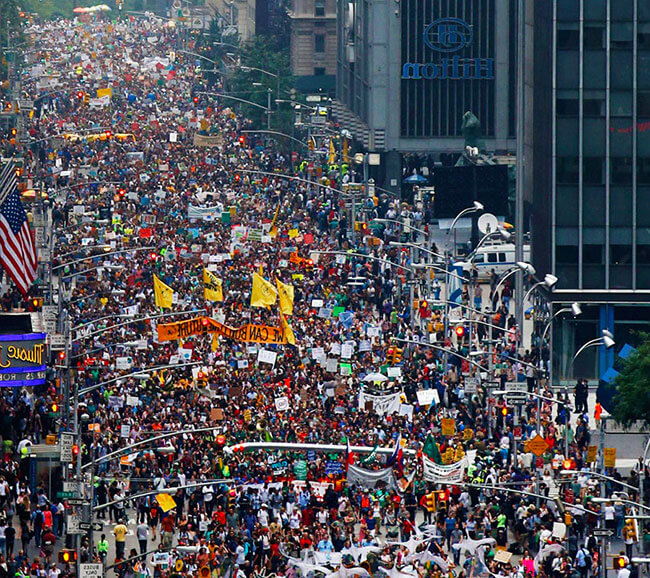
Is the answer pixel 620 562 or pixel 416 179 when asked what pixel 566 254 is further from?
pixel 416 179

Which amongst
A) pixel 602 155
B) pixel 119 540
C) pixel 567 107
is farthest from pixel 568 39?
pixel 119 540

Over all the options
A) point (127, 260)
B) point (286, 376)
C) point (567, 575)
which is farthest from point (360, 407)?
point (127, 260)

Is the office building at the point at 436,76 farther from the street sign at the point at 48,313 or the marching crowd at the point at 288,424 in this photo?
the street sign at the point at 48,313

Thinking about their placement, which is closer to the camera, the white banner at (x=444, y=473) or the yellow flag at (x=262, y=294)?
the white banner at (x=444, y=473)

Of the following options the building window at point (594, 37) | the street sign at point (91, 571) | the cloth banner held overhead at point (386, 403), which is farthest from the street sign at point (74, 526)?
the building window at point (594, 37)

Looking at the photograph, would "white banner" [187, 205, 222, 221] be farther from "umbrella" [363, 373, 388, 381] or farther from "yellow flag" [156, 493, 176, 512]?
"yellow flag" [156, 493, 176, 512]

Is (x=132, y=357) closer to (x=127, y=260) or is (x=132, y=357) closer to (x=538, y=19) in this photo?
(x=127, y=260)
